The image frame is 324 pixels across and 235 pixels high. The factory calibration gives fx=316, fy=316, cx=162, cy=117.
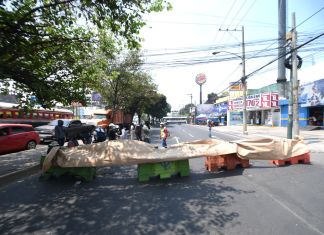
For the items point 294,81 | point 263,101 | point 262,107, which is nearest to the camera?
point 294,81

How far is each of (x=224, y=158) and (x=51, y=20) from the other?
23.4 ft

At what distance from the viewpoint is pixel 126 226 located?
18.0 feet

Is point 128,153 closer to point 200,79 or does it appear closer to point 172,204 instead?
point 172,204

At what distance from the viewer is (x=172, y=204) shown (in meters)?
6.73

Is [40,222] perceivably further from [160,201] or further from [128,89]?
[128,89]

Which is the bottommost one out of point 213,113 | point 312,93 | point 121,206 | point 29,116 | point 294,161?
point 121,206

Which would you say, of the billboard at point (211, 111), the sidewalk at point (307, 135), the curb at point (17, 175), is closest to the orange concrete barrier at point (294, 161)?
the sidewalk at point (307, 135)

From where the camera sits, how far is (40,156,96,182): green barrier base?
9.30 m

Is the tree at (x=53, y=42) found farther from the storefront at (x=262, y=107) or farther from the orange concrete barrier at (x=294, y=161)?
the storefront at (x=262, y=107)

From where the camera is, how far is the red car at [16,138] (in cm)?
1661

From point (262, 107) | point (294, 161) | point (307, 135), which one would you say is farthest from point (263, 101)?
point (294, 161)

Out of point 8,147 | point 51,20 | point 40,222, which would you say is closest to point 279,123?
Answer: point 8,147

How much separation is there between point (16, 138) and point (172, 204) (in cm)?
1340

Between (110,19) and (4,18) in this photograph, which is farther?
(110,19)
